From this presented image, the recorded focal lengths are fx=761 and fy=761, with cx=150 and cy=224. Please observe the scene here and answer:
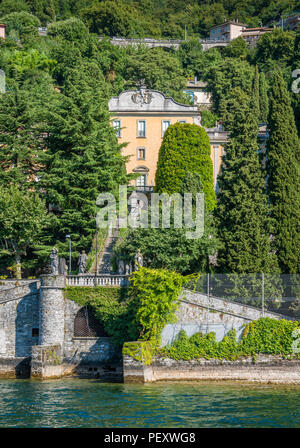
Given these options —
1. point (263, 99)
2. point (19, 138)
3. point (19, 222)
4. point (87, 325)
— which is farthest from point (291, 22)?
point (87, 325)

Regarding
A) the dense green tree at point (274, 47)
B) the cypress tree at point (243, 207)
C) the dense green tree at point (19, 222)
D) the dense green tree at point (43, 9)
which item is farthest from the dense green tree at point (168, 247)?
the dense green tree at point (43, 9)

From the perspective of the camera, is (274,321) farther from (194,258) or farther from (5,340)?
(5,340)

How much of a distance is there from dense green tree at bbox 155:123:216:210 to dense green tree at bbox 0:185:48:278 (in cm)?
840

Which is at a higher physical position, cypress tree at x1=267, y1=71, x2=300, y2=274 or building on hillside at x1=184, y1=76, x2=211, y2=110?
building on hillside at x1=184, y1=76, x2=211, y2=110

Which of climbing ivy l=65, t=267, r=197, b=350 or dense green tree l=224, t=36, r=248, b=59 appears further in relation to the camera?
dense green tree l=224, t=36, r=248, b=59

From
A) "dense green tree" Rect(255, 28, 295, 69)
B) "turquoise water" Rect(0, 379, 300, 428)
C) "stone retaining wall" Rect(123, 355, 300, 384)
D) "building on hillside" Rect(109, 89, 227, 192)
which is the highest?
"dense green tree" Rect(255, 28, 295, 69)

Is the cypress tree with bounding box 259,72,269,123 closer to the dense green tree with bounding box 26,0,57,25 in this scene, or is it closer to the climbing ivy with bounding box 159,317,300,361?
the dense green tree with bounding box 26,0,57,25

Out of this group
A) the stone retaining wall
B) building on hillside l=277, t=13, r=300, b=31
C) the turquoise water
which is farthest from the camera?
building on hillside l=277, t=13, r=300, b=31

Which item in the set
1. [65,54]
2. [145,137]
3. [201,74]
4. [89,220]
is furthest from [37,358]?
[201,74]

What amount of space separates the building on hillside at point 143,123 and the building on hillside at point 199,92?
30.4 meters

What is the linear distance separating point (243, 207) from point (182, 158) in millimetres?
8574

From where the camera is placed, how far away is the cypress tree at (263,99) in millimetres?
71188

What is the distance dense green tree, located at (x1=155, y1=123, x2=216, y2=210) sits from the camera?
43806 millimetres

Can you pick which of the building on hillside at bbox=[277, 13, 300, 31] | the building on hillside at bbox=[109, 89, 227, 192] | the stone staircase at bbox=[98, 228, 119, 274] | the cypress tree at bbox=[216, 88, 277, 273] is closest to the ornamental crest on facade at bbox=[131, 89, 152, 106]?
the building on hillside at bbox=[109, 89, 227, 192]
